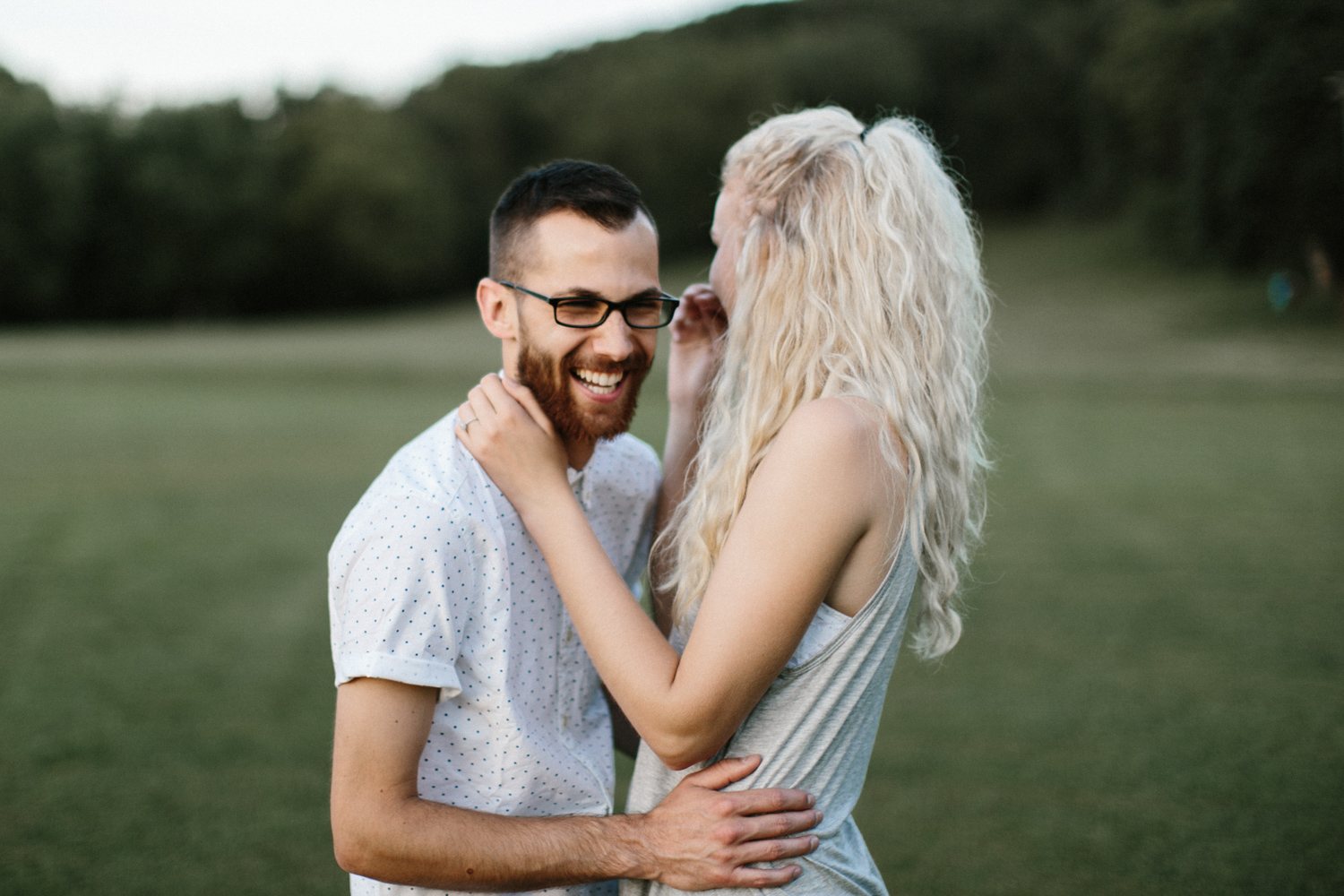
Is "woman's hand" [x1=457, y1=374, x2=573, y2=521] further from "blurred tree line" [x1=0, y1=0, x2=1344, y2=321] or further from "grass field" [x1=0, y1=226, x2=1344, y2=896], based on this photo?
"blurred tree line" [x1=0, y1=0, x2=1344, y2=321]

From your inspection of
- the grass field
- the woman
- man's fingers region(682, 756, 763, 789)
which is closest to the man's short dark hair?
the woman

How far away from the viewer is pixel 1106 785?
4875mm

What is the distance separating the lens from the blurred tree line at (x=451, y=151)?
47.9 meters

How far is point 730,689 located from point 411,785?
22.5 inches

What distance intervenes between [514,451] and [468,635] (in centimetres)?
35

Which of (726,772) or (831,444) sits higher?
(831,444)

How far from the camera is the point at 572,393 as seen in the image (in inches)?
79.7

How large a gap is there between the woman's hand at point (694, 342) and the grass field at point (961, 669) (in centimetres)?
273

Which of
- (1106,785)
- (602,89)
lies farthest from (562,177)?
(602,89)

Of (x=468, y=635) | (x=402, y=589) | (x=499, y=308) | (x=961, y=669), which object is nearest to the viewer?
(x=402, y=589)

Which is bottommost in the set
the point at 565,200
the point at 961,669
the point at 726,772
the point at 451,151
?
the point at 961,669

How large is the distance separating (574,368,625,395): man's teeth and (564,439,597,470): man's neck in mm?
117

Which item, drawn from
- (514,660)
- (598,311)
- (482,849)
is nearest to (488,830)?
(482,849)

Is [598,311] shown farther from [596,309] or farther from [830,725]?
[830,725]
